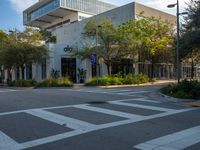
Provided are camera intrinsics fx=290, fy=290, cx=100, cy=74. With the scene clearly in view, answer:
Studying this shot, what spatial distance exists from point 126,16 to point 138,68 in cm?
916

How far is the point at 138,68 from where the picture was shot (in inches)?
1742

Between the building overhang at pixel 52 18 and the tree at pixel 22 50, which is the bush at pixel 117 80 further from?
the building overhang at pixel 52 18

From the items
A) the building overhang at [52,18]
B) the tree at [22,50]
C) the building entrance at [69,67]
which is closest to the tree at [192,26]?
the tree at [22,50]

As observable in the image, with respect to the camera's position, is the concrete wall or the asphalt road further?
the concrete wall

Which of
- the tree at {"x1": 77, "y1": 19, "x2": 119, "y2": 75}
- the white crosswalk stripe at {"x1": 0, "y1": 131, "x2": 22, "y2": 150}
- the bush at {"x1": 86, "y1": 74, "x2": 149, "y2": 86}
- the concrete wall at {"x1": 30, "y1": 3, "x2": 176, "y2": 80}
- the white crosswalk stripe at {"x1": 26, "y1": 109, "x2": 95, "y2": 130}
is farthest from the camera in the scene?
the concrete wall at {"x1": 30, "y1": 3, "x2": 176, "y2": 80}

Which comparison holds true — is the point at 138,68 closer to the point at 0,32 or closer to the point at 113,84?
the point at 113,84

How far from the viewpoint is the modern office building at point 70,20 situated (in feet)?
140

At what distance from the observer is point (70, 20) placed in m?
81.8

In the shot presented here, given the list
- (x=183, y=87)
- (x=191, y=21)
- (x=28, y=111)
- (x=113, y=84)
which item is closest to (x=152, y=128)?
(x=28, y=111)

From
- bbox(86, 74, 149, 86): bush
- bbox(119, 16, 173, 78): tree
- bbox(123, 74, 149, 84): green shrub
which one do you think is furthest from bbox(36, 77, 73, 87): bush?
bbox(119, 16, 173, 78): tree

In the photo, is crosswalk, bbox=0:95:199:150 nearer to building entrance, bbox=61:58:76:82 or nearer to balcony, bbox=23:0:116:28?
building entrance, bbox=61:58:76:82

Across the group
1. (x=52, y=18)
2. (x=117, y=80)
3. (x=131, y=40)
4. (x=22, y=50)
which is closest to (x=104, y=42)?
(x=131, y=40)

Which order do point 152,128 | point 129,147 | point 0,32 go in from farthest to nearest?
point 0,32 < point 152,128 < point 129,147

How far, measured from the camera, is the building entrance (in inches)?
1700
